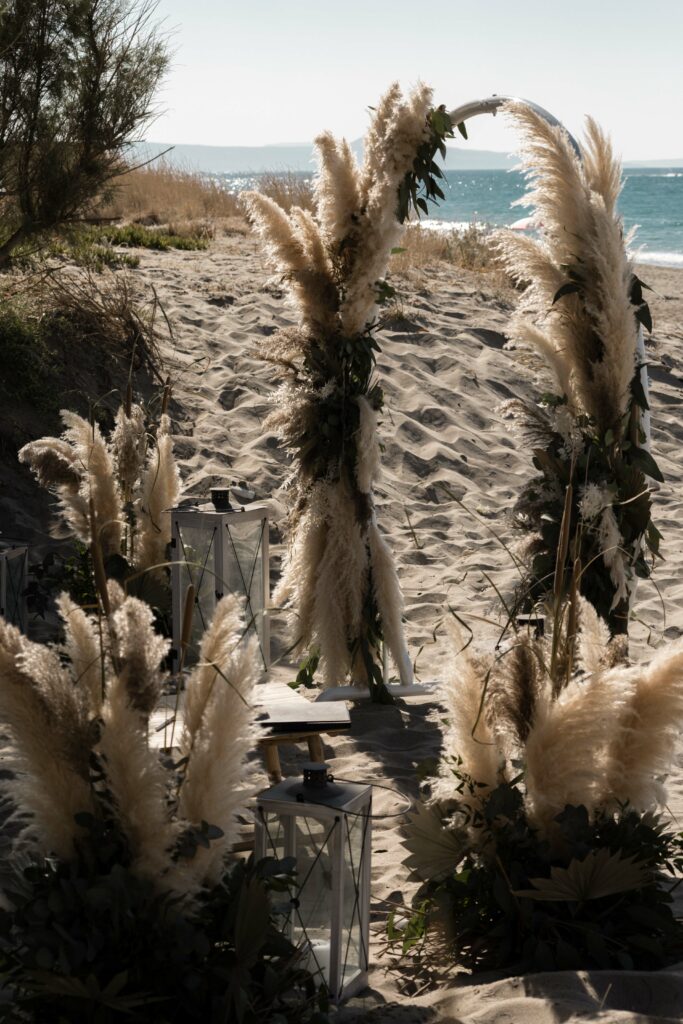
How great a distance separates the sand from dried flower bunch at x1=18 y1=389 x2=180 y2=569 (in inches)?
23.3

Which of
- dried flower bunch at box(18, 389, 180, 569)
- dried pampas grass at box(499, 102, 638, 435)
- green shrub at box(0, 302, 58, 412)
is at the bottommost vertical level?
dried flower bunch at box(18, 389, 180, 569)

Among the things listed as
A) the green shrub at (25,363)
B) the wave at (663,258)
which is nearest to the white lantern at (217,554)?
the green shrub at (25,363)

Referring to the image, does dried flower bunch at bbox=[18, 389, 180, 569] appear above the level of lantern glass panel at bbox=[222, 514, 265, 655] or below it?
above

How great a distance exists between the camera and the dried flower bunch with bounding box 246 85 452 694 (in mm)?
4367

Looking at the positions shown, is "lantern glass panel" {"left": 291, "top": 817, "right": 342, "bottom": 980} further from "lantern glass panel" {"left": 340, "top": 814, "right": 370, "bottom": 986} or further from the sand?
the sand

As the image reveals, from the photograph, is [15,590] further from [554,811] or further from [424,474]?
[424,474]

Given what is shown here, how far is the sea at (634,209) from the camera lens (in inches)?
1501

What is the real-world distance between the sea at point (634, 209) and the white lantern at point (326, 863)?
25.9 m

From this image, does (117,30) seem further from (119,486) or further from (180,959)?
(180,959)

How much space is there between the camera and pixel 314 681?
5.21m

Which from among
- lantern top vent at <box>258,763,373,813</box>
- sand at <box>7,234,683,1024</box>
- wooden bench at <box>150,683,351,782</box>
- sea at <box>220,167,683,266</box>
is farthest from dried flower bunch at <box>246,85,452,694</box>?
sea at <box>220,167,683,266</box>

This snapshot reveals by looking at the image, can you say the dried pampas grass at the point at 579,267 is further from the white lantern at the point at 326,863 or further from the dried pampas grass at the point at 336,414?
the white lantern at the point at 326,863

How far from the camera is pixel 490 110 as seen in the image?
4328 millimetres

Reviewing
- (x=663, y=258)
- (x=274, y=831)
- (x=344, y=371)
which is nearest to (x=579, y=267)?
(x=344, y=371)
